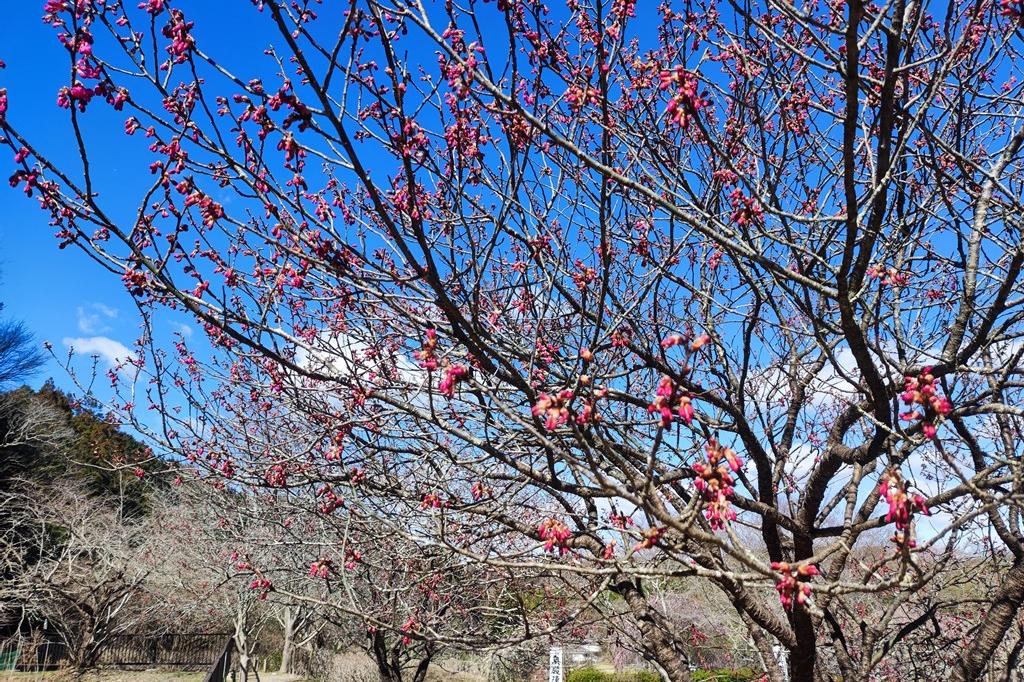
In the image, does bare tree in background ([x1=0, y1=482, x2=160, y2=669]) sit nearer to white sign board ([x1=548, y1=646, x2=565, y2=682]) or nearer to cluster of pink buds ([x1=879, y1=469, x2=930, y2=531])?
white sign board ([x1=548, y1=646, x2=565, y2=682])

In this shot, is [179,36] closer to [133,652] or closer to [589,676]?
[589,676]

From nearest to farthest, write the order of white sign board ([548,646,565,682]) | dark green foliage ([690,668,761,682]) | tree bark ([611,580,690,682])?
tree bark ([611,580,690,682])
dark green foliage ([690,668,761,682])
white sign board ([548,646,565,682])

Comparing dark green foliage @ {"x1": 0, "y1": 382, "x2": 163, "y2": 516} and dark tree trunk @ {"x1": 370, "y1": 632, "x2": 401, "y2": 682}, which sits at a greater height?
dark green foliage @ {"x1": 0, "y1": 382, "x2": 163, "y2": 516}

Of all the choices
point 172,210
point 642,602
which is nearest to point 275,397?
point 172,210

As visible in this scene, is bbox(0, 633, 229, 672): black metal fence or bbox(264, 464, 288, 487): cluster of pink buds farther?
bbox(0, 633, 229, 672): black metal fence

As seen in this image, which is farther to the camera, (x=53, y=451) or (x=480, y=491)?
(x=53, y=451)

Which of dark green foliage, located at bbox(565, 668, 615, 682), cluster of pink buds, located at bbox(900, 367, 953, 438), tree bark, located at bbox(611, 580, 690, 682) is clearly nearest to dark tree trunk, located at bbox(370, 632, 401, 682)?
tree bark, located at bbox(611, 580, 690, 682)

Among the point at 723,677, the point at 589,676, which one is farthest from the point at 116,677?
the point at 723,677

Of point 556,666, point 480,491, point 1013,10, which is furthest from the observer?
point 556,666

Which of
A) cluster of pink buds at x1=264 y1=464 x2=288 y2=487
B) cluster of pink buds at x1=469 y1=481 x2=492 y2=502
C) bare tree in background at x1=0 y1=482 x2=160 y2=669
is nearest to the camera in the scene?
cluster of pink buds at x1=469 y1=481 x2=492 y2=502

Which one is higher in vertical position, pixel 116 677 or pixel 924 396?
pixel 924 396

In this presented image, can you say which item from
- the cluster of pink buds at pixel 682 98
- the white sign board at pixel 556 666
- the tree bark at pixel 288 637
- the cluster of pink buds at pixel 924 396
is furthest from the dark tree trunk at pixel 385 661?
the tree bark at pixel 288 637

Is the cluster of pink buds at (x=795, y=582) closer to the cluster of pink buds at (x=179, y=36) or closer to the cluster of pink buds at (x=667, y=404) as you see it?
the cluster of pink buds at (x=667, y=404)

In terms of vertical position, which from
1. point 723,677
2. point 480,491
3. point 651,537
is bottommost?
point 723,677
